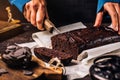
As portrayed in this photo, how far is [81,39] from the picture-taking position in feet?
6.21

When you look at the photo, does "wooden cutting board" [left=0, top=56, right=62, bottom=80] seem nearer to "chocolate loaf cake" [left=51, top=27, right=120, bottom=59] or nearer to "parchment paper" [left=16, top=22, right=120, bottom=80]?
"parchment paper" [left=16, top=22, right=120, bottom=80]

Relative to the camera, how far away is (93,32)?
197 centimetres

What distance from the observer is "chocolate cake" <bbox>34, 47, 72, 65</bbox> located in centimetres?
170

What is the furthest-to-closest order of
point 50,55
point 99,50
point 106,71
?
point 99,50, point 50,55, point 106,71

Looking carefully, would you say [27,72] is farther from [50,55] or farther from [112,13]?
[112,13]

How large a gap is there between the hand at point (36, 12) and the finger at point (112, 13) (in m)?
0.37

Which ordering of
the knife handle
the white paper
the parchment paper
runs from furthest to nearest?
the knife handle
the white paper
the parchment paper

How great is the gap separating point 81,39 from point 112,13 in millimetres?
302

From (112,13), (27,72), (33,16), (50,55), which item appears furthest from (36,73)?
(112,13)

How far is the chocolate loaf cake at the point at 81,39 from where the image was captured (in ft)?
6.10

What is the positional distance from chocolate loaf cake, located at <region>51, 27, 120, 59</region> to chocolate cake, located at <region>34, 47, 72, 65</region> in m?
0.12

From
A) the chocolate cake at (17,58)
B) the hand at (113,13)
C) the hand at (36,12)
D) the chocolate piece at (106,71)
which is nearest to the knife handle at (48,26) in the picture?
the hand at (36,12)

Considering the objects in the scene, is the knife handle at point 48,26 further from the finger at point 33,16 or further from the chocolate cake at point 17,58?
the chocolate cake at point 17,58

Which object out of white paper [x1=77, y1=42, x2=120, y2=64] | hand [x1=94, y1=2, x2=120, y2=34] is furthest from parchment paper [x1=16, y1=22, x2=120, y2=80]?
hand [x1=94, y1=2, x2=120, y2=34]
